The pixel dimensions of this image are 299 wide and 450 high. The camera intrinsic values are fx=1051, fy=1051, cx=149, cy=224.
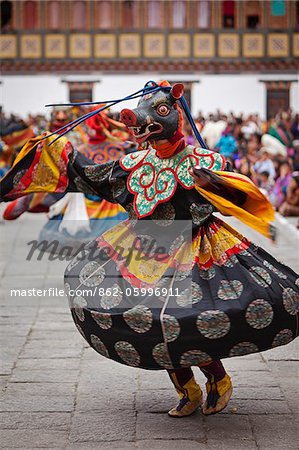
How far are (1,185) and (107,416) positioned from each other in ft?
3.91

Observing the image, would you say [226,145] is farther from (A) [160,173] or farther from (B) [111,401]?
(A) [160,173]

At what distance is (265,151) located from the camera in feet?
52.1

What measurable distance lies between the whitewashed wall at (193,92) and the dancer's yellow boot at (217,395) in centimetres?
2569

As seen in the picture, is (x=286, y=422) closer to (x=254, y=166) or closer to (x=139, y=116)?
(x=139, y=116)

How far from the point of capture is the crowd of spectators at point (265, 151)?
45.3 ft

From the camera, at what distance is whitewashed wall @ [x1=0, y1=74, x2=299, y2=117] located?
3012cm

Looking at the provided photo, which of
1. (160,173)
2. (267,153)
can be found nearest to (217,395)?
(160,173)

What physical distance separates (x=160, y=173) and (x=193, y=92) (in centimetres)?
2599

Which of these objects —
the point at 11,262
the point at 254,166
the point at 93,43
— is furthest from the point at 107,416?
the point at 93,43

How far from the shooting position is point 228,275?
4.38 metres

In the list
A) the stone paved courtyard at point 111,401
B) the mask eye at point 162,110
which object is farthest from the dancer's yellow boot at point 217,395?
the mask eye at point 162,110

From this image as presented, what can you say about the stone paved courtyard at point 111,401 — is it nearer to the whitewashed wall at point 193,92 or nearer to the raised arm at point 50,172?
the raised arm at point 50,172

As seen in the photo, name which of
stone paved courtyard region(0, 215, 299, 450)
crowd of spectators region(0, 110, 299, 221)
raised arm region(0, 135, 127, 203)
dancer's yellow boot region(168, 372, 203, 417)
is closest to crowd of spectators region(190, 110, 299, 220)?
crowd of spectators region(0, 110, 299, 221)

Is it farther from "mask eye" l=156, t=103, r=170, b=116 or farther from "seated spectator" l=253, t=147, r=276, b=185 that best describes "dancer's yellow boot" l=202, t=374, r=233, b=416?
"seated spectator" l=253, t=147, r=276, b=185
